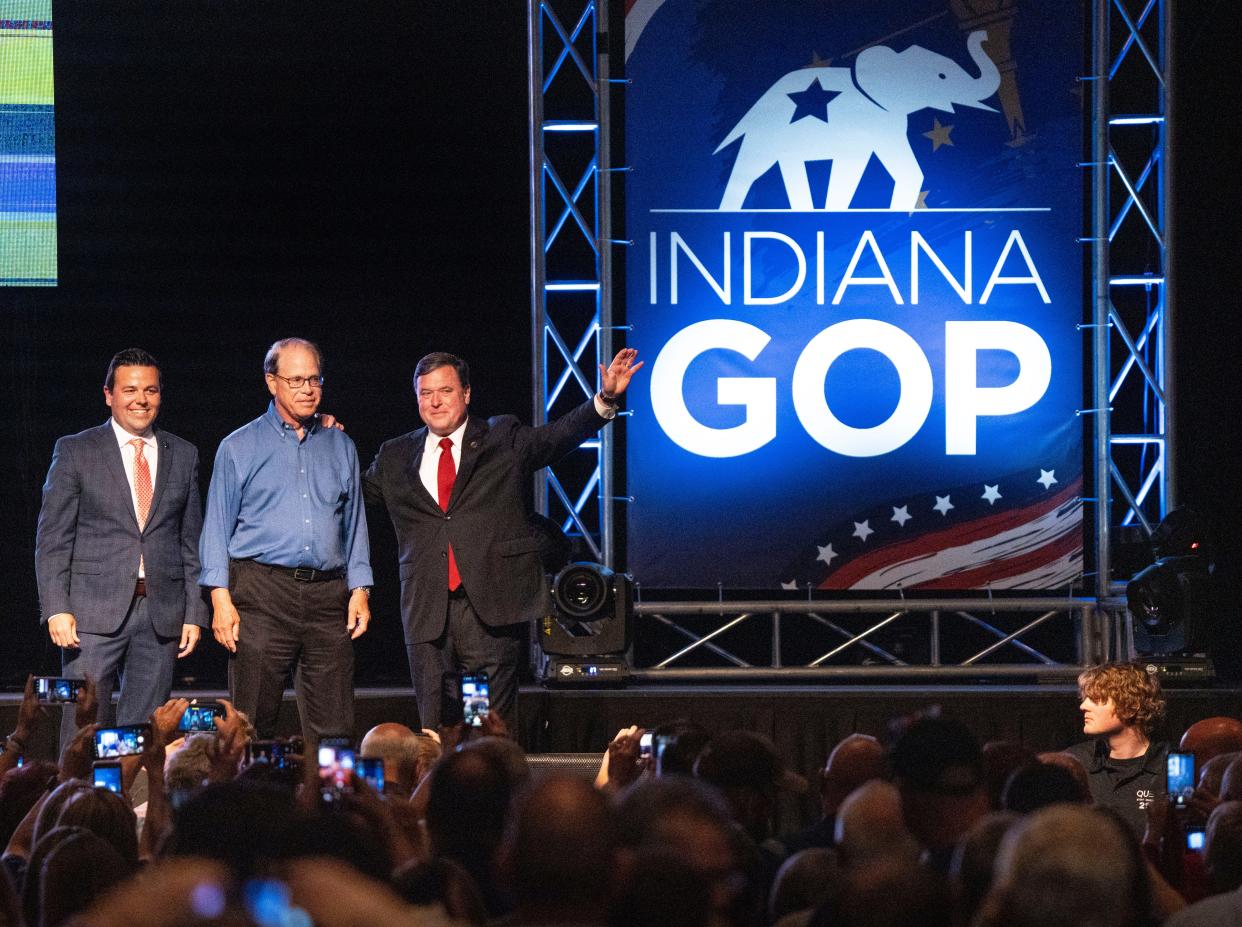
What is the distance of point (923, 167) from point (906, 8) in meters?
0.67

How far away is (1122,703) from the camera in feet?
14.5

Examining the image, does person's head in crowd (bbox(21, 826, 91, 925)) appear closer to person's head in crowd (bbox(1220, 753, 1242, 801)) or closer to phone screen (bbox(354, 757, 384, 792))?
phone screen (bbox(354, 757, 384, 792))

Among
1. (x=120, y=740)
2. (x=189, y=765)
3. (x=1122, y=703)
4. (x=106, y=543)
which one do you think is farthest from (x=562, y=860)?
(x=106, y=543)

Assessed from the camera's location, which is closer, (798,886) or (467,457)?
(798,886)

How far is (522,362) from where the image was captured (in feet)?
23.5

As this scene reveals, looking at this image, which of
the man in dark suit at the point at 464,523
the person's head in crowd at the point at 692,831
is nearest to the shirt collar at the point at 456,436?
the man in dark suit at the point at 464,523

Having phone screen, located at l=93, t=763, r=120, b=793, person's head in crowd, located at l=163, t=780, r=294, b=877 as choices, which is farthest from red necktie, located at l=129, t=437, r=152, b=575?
person's head in crowd, located at l=163, t=780, r=294, b=877

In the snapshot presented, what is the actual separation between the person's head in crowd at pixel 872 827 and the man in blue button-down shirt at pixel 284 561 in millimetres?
2824

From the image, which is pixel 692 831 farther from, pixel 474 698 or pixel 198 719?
pixel 474 698

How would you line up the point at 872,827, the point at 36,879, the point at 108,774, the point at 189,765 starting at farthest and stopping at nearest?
the point at 189,765 < the point at 108,774 < the point at 872,827 < the point at 36,879

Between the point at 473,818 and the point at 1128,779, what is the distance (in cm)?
270

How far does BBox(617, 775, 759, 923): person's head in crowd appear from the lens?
179 centimetres

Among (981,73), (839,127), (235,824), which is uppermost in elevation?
(981,73)

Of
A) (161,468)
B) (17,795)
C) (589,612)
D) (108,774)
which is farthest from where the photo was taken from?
(589,612)
